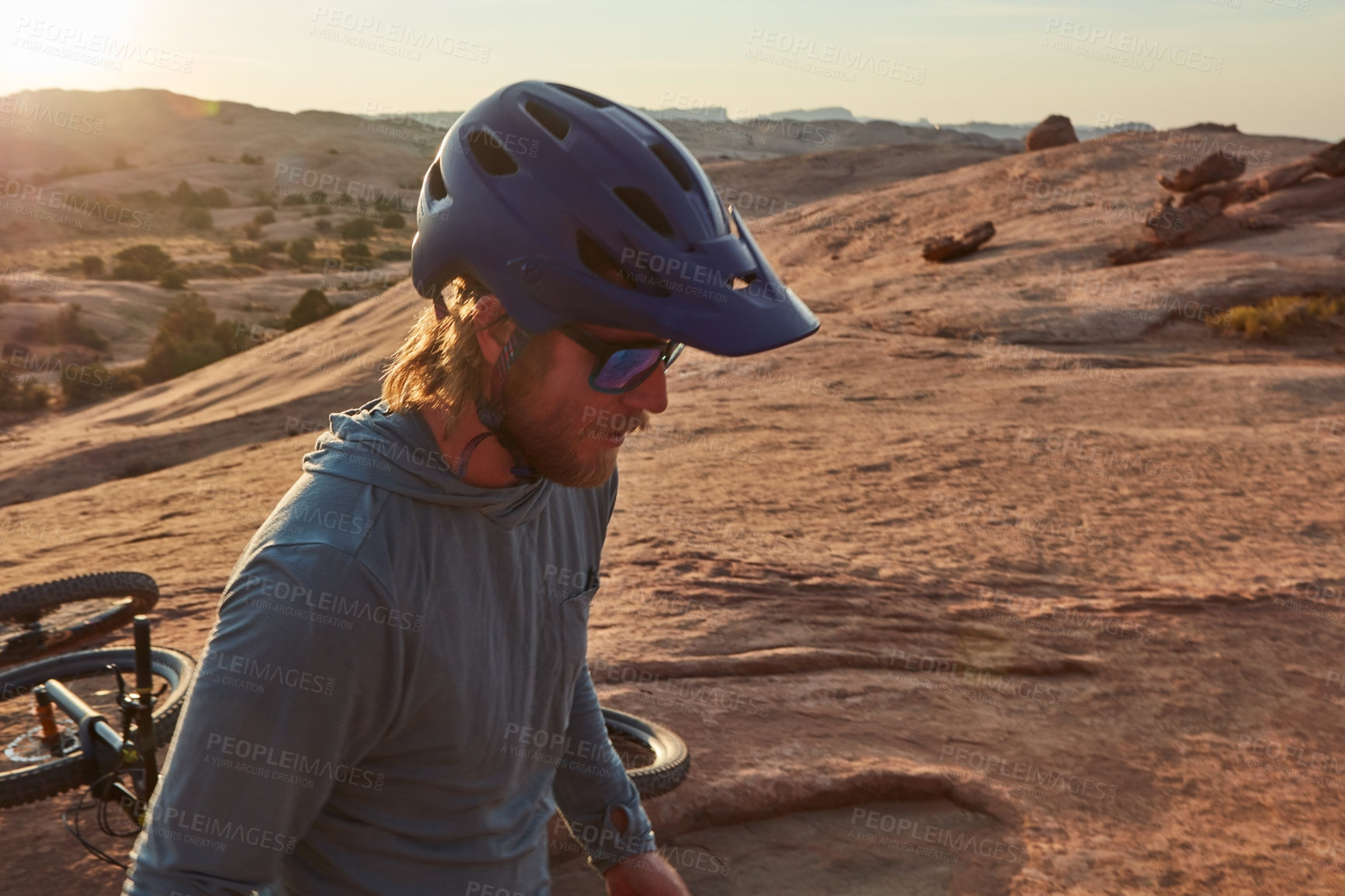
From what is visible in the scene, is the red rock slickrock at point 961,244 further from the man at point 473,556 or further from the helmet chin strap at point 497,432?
the helmet chin strap at point 497,432

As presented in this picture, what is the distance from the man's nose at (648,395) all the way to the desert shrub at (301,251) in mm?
38072

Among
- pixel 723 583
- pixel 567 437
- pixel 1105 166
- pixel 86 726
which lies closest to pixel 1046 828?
pixel 723 583

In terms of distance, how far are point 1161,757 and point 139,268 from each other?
33018 millimetres

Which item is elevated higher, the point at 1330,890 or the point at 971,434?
the point at 971,434

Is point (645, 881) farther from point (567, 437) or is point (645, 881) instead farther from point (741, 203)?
point (741, 203)

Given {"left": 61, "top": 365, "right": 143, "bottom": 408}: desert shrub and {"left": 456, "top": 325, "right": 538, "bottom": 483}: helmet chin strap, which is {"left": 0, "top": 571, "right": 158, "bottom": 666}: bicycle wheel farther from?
{"left": 61, "top": 365, "right": 143, "bottom": 408}: desert shrub

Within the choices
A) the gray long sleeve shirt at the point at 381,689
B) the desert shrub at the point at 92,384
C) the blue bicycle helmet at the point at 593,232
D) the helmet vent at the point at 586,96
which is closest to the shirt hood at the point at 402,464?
the gray long sleeve shirt at the point at 381,689

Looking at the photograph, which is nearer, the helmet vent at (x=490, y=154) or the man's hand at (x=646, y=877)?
the helmet vent at (x=490, y=154)

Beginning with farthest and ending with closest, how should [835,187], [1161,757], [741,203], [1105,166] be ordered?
[835,187], [741,203], [1105,166], [1161,757]

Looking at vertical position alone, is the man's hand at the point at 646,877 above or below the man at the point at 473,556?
below

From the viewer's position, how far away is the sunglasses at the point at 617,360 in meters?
1.74

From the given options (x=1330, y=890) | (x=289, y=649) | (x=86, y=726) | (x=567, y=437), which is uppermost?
(x=567, y=437)

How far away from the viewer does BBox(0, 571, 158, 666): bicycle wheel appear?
474cm

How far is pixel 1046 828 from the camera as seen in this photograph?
3.24 meters
